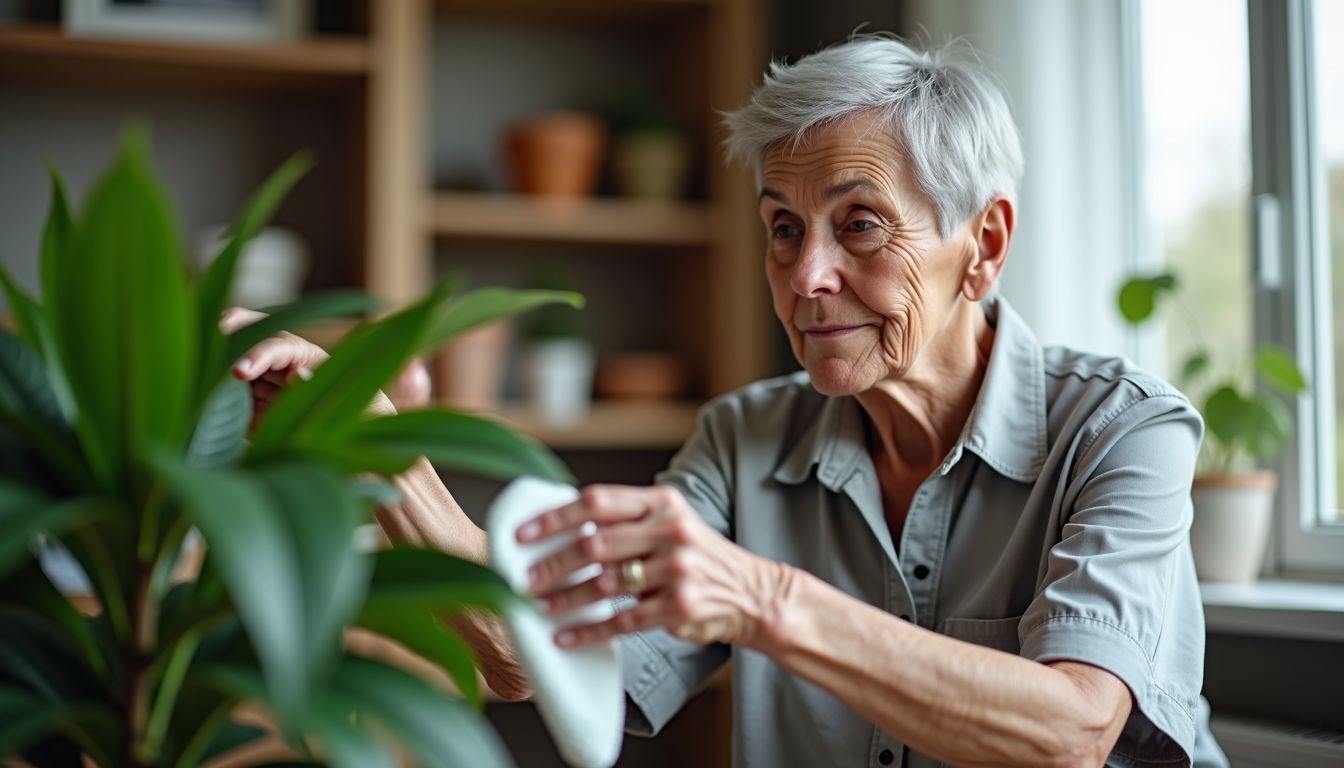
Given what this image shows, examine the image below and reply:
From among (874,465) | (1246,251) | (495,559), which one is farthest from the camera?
(1246,251)

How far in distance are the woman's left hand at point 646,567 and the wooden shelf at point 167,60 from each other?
1900 millimetres

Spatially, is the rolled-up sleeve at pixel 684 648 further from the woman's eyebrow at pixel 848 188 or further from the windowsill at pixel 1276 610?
the windowsill at pixel 1276 610

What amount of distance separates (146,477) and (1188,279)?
2.09 meters

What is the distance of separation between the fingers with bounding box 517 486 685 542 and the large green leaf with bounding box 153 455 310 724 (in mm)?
362

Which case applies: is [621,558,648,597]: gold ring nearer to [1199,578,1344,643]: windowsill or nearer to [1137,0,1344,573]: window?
[1199,578,1344,643]: windowsill

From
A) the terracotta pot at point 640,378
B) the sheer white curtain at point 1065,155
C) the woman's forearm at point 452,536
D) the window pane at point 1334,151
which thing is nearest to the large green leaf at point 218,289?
the woman's forearm at point 452,536

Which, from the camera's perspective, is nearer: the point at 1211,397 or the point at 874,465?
the point at 874,465

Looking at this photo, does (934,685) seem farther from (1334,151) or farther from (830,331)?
(1334,151)

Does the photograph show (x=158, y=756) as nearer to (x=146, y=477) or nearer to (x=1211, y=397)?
(x=146, y=477)

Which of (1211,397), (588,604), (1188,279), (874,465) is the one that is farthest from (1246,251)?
(588,604)

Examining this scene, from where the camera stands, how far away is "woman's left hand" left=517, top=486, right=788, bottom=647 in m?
0.99

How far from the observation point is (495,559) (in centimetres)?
97

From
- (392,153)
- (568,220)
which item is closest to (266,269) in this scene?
(392,153)

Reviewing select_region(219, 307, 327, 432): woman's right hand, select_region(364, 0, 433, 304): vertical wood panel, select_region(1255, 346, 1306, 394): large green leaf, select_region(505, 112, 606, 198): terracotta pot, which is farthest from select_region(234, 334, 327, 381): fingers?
select_region(505, 112, 606, 198): terracotta pot
